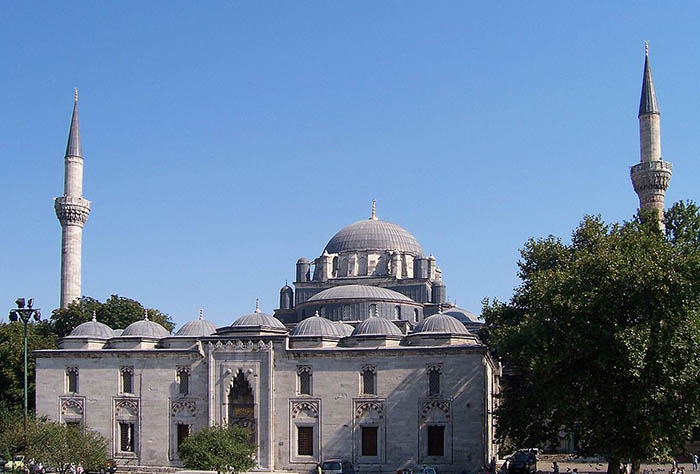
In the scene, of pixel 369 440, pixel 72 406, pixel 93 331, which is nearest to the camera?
pixel 369 440

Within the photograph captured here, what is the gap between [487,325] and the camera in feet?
141

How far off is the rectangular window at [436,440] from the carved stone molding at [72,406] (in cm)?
1523

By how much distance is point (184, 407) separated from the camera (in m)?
40.7

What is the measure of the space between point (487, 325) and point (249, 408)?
36.6 feet

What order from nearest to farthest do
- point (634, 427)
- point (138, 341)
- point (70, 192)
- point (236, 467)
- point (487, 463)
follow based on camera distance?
point (634, 427), point (236, 467), point (487, 463), point (138, 341), point (70, 192)

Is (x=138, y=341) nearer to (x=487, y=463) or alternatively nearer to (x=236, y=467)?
(x=236, y=467)

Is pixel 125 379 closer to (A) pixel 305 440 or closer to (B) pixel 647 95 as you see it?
(A) pixel 305 440

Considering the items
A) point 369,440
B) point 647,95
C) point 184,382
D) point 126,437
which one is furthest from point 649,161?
point 126,437

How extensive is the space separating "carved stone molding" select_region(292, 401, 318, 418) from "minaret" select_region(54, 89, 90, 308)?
2173 cm

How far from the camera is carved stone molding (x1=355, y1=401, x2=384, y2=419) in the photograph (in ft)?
127

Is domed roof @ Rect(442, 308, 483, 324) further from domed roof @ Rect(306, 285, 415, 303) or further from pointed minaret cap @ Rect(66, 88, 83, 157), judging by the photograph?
pointed minaret cap @ Rect(66, 88, 83, 157)

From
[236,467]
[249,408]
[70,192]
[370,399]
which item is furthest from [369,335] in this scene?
[70,192]

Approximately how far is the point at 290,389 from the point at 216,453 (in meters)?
6.43

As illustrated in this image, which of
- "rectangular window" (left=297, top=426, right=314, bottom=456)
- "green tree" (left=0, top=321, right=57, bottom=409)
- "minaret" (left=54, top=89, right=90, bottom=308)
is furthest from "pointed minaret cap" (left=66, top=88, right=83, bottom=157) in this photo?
"rectangular window" (left=297, top=426, right=314, bottom=456)
